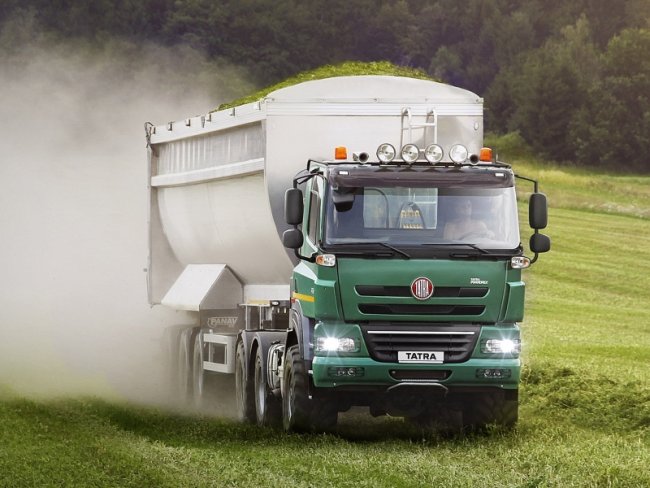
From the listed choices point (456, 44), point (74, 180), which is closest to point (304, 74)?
point (74, 180)

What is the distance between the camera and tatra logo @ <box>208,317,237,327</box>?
1842cm

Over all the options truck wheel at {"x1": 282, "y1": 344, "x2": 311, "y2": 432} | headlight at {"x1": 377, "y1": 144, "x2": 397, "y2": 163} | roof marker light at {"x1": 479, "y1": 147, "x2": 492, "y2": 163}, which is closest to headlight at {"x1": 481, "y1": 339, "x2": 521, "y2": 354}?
truck wheel at {"x1": 282, "y1": 344, "x2": 311, "y2": 432}

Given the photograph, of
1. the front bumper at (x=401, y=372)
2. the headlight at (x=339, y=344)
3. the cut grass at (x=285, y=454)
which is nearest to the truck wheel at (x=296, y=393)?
the cut grass at (x=285, y=454)

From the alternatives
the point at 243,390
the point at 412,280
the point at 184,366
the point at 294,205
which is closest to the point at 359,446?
the point at 412,280

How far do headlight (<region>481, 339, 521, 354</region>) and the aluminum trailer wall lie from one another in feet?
9.20

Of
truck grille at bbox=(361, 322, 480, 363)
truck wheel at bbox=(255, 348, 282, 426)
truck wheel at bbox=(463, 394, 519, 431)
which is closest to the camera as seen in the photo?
truck grille at bbox=(361, 322, 480, 363)

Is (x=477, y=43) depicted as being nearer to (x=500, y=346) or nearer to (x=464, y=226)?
(x=464, y=226)

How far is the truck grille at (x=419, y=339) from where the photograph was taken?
13531 millimetres

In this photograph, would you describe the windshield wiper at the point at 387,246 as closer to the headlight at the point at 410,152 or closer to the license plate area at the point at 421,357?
the license plate area at the point at 421,357

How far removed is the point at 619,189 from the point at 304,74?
4174cm

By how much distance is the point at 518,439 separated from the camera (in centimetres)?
1393

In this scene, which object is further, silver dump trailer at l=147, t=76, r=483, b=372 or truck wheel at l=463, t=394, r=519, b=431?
silver dump trailer at l=147, t=76, r=483, b=372

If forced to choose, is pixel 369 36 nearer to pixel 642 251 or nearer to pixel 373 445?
pixel 642 251

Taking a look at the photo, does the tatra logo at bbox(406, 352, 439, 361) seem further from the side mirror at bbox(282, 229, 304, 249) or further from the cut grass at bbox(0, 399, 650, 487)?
the side mirror at bbox(282, 229, 304, 249)
